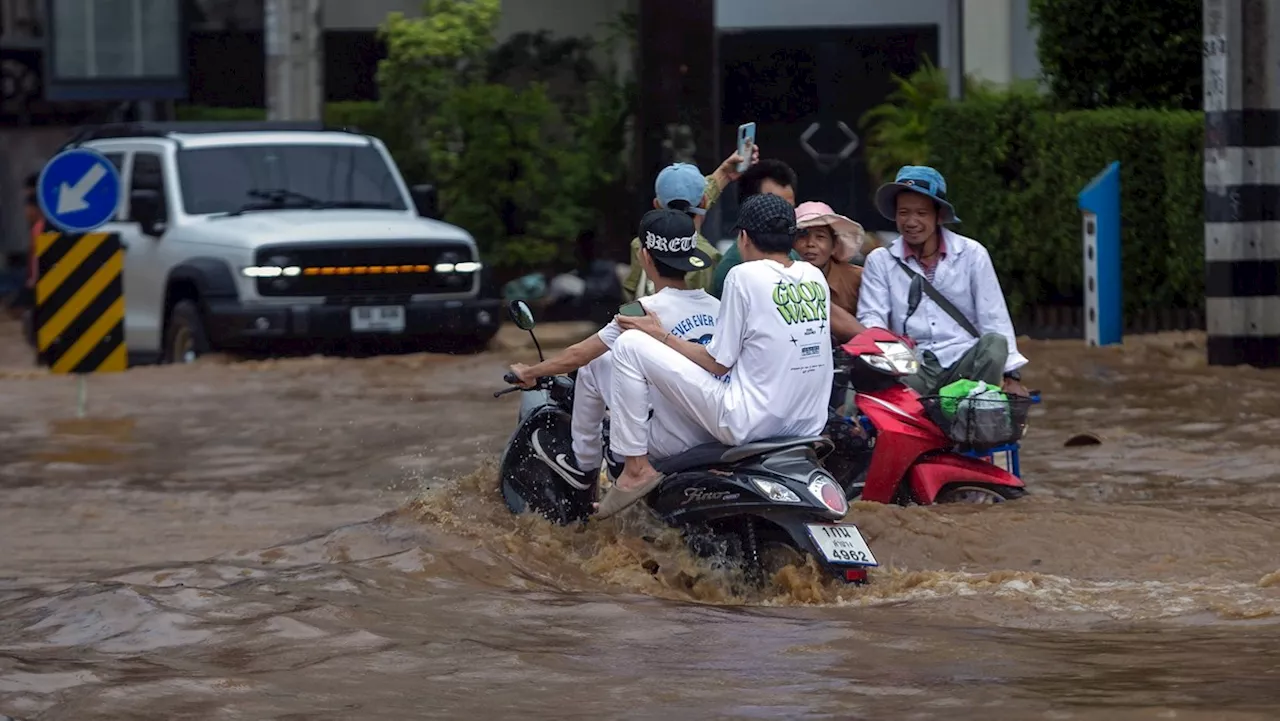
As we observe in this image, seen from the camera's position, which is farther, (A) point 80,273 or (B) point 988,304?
(A) point 80,273

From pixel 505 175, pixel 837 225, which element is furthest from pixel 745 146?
pixel 505 175

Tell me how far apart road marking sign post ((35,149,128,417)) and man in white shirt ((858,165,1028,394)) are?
285 inches

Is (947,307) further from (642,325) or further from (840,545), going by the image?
(840,545)

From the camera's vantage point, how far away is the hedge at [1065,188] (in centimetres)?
1694

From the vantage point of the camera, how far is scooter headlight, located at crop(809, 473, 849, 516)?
786 cm

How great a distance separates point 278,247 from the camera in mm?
16469

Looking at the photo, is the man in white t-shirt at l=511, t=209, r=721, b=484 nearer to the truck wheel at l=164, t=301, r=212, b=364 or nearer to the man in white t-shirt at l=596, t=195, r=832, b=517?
the man in white t-shirt at l=596, t=195, r=832, b=517

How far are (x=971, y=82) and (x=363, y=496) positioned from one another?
12.0 metres

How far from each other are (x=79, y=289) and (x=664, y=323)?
28.0 feet

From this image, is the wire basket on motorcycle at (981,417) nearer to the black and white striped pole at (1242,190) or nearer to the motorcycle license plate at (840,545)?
the motorcycle license plate at (840,545)

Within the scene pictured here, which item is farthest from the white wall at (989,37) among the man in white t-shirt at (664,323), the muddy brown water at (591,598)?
the man in white t-shirt at (664,323)

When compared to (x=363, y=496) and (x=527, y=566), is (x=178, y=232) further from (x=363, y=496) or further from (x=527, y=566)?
(x=527, y=566)

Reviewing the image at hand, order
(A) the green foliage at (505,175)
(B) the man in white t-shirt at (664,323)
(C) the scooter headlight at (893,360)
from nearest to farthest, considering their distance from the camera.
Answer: (B) the man in white t-shirt at (664,323), (C) the scooter headlight at (893,360), (A) the green foliage at (505,175)

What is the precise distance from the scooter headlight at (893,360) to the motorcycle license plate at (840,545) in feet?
4.17
